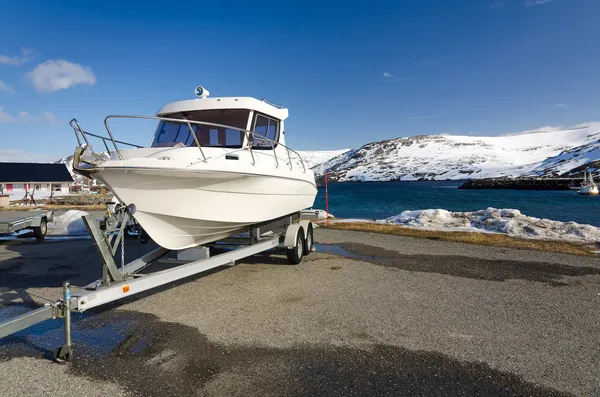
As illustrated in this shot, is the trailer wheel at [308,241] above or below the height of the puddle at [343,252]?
above

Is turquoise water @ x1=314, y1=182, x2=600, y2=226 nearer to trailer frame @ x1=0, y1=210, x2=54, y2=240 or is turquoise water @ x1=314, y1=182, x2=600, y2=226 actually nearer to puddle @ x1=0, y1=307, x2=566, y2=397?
trailer frame @ x1=0, y1=210, x2=54, y2=240

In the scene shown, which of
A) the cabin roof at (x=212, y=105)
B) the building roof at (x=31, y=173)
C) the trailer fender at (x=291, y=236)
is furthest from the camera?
the building roof at (x=31, y=173)

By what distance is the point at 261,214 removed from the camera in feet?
24.5

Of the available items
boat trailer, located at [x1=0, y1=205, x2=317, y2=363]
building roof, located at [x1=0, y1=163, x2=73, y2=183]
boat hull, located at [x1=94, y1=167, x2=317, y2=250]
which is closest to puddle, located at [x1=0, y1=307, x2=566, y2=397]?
boat trailer, located at [x1=0, y1=205, x2=317, y2=363]

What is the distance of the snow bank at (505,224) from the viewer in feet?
39.6

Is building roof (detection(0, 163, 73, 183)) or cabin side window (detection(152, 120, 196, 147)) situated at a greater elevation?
building roof (detection(0, 163, 73, 183))

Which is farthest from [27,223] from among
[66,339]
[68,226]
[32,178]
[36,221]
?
[32,178]

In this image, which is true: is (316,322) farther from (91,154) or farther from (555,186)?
(555,186)

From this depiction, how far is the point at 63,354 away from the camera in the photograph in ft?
12.5

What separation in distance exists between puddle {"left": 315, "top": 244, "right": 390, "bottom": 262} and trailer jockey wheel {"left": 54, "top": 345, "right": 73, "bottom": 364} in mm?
6543

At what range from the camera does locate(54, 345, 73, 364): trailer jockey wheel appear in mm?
3805

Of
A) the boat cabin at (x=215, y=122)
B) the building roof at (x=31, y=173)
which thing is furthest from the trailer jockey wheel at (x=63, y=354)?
the building roof at (x=31, y=173)

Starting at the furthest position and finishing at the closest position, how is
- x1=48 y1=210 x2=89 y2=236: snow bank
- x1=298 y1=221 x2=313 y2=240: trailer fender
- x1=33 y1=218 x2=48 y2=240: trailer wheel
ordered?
x1=48 y1=210 x2=89 y2=236: snow bank, x1=33 y1=218 x2=48 y2=240: trailer wheel, x1=298 y1=221 x2=313 y2=240: trailer fender

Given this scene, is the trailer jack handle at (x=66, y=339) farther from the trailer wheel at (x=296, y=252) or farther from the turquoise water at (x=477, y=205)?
the turquoise water at (x=477, y=205)
